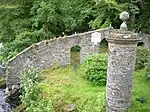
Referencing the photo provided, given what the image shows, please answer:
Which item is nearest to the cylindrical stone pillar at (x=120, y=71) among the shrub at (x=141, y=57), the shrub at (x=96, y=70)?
the shrub at (x=96, y=70)

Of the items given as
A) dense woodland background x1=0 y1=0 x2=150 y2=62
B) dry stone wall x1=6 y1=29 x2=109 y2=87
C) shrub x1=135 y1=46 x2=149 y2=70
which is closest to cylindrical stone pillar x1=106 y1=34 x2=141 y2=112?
shrub x1=135 y1=46 x2=149 y2=70

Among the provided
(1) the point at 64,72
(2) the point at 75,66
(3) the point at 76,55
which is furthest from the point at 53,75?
(3) the point at 76,55

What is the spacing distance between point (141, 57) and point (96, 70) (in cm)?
335

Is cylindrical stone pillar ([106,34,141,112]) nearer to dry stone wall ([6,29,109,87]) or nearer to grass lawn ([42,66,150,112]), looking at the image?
grass lawn ([42,66,150,112])

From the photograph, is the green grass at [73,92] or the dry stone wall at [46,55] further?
the dry stone wall at [46,55]

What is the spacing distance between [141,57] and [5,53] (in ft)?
27.0

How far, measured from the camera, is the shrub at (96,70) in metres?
14.4

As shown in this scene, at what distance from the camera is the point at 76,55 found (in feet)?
65.3

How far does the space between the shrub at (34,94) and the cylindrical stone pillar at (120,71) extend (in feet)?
7.93

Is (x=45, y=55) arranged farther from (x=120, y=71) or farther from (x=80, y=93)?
(x=120, y=71)

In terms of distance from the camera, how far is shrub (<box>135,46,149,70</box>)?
54.4 ft

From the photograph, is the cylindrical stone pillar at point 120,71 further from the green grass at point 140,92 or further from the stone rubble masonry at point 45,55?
the stone rubble masonry at point 45,55

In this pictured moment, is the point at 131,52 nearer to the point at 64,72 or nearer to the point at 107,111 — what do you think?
the point at 107,111

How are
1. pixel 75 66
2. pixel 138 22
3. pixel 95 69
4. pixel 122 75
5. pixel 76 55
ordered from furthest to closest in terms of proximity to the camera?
pixel 138 22
pixel 76 55
pixel 75 66
pixel 95 69
pixel 122 75
